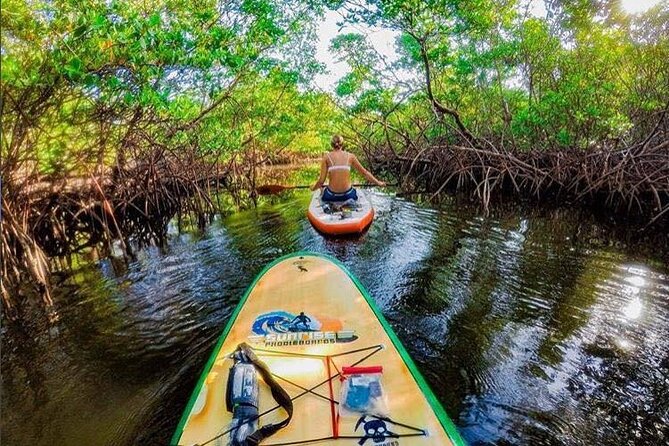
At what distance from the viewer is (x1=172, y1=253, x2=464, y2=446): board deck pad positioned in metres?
2.12

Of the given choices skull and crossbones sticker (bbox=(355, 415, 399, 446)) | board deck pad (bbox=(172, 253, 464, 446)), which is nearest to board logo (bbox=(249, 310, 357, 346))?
board deck pad (bbox=(172, 253, 464, 446))

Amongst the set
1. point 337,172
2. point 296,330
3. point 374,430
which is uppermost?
point 337,172

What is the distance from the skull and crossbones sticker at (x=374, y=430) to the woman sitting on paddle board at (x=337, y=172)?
514 centimetres

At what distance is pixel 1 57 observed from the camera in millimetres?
1038

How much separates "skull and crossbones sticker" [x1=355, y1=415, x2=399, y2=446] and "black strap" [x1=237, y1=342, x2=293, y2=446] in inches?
14.9

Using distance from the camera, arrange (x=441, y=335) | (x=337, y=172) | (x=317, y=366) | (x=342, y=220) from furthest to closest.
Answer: (x=337, y=172) < (x=342, y=220) < (x=441, y=335) < (x=317, y=366)

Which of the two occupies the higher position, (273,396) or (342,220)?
(342,220)

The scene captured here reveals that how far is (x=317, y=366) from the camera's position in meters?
2.66

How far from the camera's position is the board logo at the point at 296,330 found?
298cm

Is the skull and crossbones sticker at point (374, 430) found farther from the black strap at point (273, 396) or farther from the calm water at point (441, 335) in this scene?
the calm water at point (441, 335)

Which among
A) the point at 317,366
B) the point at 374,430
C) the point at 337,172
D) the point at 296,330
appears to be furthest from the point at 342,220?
the point at 374,430

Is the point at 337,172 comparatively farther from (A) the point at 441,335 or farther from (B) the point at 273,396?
(B) the point at 273,396

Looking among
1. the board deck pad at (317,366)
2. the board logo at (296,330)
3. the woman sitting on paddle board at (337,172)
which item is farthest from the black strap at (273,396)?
the woman sitting on paddle board at (337,172)

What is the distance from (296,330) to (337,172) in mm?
4251
